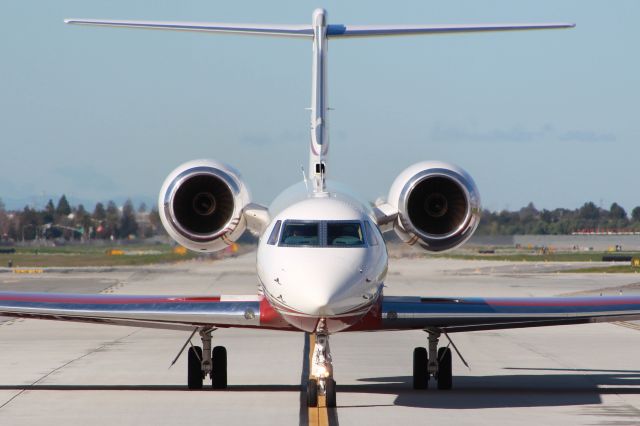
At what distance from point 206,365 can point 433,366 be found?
10.2 ft

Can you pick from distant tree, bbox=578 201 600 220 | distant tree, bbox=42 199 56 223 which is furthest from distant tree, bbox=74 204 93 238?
distant tree, bbox=578 201 600 220

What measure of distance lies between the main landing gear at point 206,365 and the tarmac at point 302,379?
245 mm

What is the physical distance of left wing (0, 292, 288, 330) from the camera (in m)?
15.4

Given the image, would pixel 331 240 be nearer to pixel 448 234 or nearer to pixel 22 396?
pixel 448 234

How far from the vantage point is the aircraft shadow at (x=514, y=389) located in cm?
1524

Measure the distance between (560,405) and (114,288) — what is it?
3549 centimetres

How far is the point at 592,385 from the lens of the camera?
17.3 m

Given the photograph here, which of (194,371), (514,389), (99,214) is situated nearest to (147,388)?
(194,371)

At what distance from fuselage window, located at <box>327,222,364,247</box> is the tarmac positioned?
1.96 m

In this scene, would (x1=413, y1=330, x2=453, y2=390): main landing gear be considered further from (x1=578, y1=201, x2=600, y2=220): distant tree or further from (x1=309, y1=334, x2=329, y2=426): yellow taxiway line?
(x1=578, y1=201, x2=600, y2=220): distant tree

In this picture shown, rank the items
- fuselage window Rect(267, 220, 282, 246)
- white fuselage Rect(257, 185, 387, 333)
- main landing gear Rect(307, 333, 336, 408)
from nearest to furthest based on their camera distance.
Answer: white fuselage Rect(257, 185, 387, 333) < main landing gear Rect(307, 333, 336, 408) < fuselage window Rect(267, 220, 282, 246)

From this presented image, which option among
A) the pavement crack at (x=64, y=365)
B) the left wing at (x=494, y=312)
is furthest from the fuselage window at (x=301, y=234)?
the pavement crack at (x=64, y=365)

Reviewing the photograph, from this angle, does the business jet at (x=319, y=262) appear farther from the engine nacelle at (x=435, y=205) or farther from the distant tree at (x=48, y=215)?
the distant tree at (x=48, y=215)

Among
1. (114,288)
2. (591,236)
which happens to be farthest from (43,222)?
(114,288)
